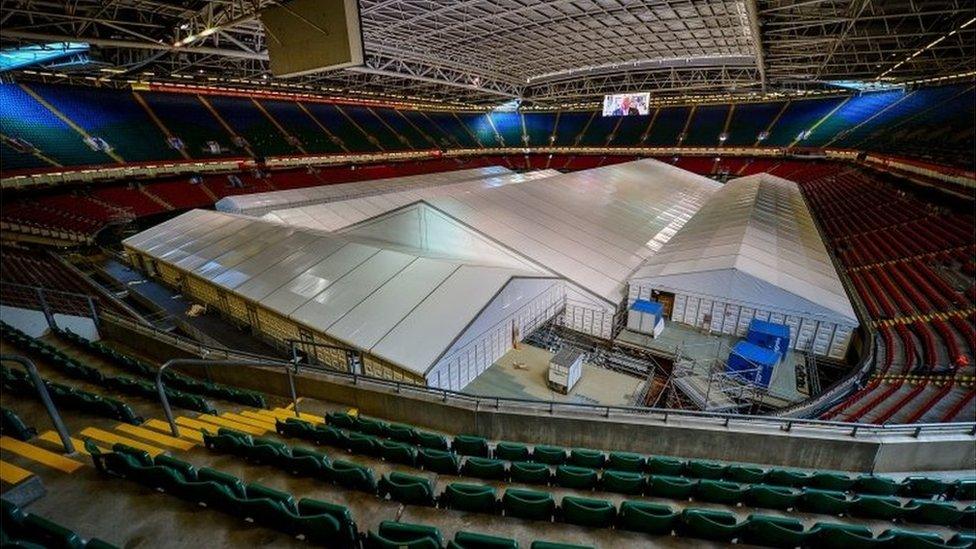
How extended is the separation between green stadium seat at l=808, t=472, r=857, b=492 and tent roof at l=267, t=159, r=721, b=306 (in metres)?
7.95

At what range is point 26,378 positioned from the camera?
6.66 m

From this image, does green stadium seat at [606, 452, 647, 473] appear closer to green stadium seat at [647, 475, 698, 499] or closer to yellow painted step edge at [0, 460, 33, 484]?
green stadium seat at [647, 475, 698, 499]

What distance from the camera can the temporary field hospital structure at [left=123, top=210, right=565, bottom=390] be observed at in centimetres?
979

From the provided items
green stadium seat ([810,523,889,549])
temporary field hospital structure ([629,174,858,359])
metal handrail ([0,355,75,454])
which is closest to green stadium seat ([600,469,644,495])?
green stadium seat ([810,523,889,549])

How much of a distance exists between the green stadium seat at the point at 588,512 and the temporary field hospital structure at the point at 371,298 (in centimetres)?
484

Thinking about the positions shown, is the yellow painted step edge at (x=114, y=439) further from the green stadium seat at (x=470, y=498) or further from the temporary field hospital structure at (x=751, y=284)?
the temporary field hospital structure at (x=751, y=284)

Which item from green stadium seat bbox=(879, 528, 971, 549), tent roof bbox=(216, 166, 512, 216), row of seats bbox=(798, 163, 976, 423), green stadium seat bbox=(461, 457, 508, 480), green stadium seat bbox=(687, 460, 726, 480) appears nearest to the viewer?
green stadium seat bbox=(879, 528, 971, 549)

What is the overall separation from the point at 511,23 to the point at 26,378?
26236mm

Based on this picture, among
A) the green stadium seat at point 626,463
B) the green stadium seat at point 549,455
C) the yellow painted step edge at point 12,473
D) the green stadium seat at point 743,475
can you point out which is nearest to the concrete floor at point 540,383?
the green stadium seat at point 626,463

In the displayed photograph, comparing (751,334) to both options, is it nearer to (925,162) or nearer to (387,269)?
(387,269)

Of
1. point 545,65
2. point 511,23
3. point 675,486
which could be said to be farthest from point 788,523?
point 545,65

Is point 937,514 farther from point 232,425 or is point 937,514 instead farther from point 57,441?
point 57,441

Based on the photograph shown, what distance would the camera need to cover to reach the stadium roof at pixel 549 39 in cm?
1686

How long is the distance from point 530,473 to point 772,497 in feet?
10.8
